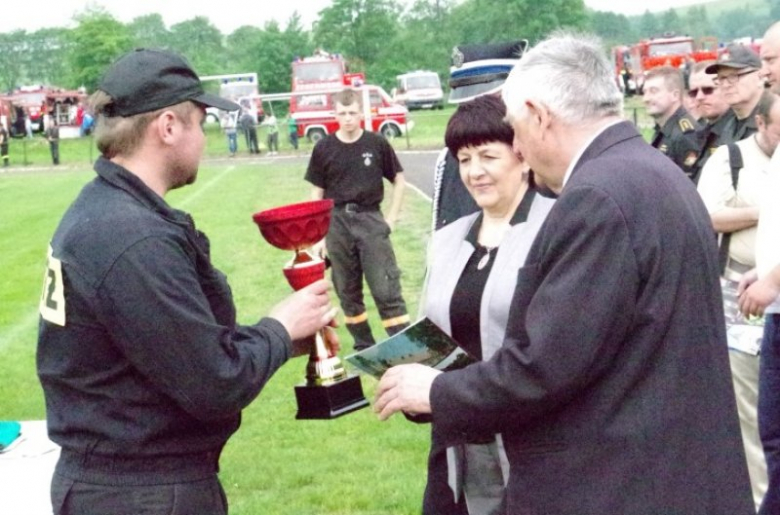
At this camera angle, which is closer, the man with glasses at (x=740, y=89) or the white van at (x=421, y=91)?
the man with glasses at (x=740, y=89)

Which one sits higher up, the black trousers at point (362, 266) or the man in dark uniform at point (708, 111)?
the man in dark uniform at point (708, 111)

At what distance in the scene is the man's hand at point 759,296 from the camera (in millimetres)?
4633

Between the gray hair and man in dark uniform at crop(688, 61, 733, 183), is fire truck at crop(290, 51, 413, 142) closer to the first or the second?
man in dark uniform at crop(688, 61, 733, 183)

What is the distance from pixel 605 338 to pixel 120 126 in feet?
4.47

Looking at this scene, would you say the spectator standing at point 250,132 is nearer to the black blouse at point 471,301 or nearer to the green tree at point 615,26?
the black blouse at point 471,301

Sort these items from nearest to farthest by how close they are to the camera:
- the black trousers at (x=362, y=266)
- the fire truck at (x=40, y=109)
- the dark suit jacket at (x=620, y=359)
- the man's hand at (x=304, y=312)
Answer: the dark suit jacket at (x=620, y=359)
the man's hand at (x=304, y=312)
the black trousers at (x=362, y=266)
the fire truck at (x=40, y=109)

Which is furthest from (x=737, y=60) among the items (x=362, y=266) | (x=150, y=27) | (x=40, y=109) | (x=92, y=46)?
(x=150, y=27)

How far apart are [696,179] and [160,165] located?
4.51 meters

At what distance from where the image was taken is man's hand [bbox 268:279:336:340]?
317 centimetres

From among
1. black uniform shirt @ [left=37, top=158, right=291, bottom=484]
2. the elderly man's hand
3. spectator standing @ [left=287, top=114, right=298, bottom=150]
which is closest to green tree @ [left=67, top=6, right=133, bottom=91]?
spectator standing @ [left=287, top=114, right=298, bottom=150]

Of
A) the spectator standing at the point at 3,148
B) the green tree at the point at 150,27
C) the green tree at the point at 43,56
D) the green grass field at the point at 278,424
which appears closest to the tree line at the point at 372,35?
the green tree at the point at 150,27

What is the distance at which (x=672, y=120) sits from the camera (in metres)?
7.56

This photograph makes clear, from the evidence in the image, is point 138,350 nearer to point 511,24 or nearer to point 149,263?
A: point 149,263

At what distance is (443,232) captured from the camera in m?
3.96
